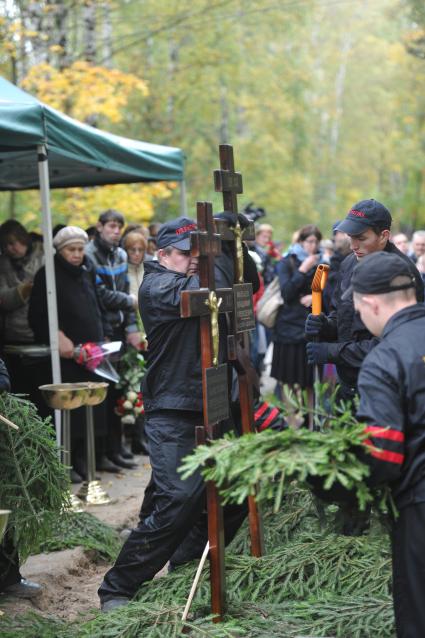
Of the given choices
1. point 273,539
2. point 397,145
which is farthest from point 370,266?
point 397,145

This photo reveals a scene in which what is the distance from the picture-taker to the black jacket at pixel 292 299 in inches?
394

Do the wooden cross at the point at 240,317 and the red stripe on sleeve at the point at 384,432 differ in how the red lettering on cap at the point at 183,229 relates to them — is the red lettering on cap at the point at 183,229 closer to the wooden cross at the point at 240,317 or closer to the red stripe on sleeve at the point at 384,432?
the wooden cross at the point at 240,317

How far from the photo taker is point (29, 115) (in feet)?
23.3

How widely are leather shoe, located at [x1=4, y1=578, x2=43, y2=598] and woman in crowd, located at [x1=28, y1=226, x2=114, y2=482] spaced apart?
2.74 m

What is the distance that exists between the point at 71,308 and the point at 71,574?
108 inches

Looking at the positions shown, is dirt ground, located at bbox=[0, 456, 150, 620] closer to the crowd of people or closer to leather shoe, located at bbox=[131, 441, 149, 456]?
the crowd of people

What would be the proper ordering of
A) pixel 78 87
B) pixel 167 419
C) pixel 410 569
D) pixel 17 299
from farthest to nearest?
pixel 78 87 → pixel 17 299 → pixel 167 419 → pixel 410 569

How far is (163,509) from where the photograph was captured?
194 inches

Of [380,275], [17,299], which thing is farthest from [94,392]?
[380,275]

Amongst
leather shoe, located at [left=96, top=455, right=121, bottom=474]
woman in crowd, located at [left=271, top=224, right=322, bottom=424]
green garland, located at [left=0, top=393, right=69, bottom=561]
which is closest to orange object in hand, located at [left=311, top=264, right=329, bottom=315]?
green garland, located at [left=0, top=393, right=69, bottom=561]

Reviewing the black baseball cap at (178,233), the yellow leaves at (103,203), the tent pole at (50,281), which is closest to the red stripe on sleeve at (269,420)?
the black baseball cap at (178,233)

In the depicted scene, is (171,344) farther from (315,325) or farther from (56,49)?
(56,49)

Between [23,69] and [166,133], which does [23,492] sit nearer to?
[23,69]

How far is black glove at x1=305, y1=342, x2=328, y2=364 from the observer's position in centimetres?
556
